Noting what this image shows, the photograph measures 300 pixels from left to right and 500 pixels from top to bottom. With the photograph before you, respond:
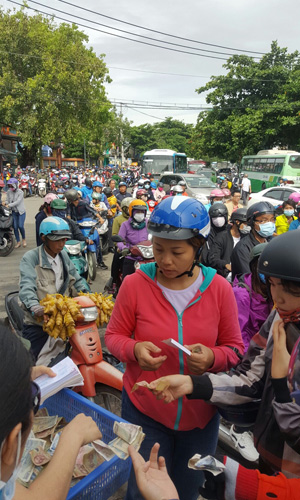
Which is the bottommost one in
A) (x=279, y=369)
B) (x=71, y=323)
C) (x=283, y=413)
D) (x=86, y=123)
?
(x=71, y=323)

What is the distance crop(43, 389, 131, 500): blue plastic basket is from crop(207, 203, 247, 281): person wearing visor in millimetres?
2951

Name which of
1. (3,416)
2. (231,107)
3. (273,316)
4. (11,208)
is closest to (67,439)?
(3,416)

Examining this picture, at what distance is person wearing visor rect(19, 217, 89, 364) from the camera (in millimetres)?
3135

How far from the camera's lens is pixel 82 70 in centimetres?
3070

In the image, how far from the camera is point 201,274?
1909 millimetres

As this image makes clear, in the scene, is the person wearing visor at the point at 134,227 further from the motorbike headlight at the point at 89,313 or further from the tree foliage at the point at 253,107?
the tree foliage at the point at 253,107

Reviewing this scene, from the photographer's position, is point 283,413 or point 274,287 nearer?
point 283,413

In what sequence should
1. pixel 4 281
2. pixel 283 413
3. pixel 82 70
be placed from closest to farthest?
pixel 283 413
pixel 4 281
pixel 82 70

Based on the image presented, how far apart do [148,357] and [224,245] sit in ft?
11.7

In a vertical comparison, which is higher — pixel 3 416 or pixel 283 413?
pixel 3 416

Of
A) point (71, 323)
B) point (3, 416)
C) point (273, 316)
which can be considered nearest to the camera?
point (3, 416)

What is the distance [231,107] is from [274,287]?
102 feet

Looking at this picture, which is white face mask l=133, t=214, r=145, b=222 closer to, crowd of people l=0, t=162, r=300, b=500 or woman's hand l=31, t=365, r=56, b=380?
crowd of people l=0, t=162, r=300, b=500

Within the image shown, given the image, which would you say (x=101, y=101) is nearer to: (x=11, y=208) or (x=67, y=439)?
(x=11, y=208)
